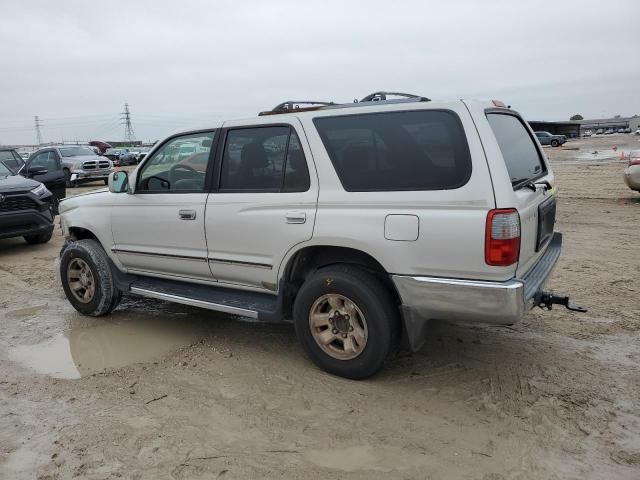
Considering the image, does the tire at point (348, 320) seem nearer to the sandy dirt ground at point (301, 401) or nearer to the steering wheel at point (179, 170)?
the sandy dirt ground at point (301, 401)

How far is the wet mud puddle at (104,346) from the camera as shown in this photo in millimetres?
4297

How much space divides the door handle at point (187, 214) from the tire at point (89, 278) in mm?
1219

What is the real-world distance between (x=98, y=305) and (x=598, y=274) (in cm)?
551

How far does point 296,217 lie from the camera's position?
378 cm

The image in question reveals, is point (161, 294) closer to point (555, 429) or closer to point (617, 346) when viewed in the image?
→ point (555, 429)

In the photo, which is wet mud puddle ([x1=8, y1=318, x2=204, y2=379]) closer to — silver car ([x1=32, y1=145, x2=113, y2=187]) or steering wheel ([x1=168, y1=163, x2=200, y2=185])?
steering wheel ([x1=168, y1=163, x2=200, y2=185])

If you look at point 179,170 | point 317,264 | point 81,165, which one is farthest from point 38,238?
point 81,165

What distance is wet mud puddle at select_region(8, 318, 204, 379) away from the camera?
430cm

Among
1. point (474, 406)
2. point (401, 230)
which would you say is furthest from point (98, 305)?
point (474, 406)

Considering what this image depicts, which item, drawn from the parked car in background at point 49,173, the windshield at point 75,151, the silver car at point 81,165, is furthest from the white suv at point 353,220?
the windshield at point 75,151

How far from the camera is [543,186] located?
3805 millimetres

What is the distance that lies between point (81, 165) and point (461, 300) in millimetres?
20124

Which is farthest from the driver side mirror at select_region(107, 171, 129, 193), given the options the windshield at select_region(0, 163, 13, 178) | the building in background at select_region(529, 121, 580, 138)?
the building in background at select_region(529, 121, 580, 138)

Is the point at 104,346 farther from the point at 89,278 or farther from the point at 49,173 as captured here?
the point at 49,173
